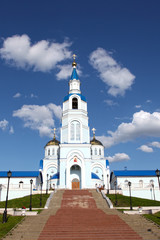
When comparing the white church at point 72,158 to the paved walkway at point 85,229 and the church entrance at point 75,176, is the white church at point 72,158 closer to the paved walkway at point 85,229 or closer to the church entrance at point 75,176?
the church entrance at point 75,176

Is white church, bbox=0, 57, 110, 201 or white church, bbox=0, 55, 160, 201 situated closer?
white church, bbox=0, 55, 160, 201

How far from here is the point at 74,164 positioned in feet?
112

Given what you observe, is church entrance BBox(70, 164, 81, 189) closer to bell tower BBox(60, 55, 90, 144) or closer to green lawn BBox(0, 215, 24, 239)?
bell tower BBox(60, 55, 90, 144)

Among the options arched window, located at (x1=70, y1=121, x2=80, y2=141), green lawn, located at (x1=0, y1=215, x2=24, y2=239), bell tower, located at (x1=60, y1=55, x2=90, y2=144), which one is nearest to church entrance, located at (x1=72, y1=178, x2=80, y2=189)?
bell tower, located at (x1=60, y1=55, x2=90, y2=144)

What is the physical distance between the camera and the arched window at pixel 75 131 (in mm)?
36969

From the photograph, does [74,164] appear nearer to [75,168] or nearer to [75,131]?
[75,168]

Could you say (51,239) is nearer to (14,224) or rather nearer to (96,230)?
(96,230)

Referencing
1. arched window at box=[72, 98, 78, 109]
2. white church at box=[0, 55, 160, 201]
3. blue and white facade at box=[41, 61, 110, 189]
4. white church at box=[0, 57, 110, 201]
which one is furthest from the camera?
arched window at box=[72, 98, 78, 109]

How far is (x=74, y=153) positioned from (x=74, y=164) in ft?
5.82

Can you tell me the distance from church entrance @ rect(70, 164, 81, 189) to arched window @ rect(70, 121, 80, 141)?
4.76 meters

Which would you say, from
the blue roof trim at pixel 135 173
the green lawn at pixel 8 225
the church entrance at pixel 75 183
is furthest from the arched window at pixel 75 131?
the green lawn at pixel 8 225

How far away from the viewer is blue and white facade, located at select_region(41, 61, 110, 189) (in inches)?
1335

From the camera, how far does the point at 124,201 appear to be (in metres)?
23.8

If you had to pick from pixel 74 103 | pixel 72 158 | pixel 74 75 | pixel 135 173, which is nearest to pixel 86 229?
pixel 72 158
